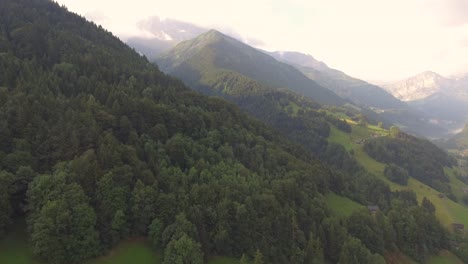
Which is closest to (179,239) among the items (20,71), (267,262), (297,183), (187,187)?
(187,187)

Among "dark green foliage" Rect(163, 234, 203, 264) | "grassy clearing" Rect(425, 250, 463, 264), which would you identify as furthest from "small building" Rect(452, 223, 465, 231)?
"dark green foliage" Rect(163, 234, 203, 264)

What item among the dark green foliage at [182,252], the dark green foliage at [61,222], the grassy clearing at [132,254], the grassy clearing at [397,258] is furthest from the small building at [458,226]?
the dark green foliage at [61,222]

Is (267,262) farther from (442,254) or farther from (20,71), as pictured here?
(20,71)

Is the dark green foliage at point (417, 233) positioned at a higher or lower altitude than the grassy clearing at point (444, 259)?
higher

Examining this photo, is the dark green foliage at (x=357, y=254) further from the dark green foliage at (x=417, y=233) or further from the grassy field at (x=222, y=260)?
the grassy field at (x=222, y=260)

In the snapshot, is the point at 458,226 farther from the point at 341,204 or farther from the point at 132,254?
the point at 132,254

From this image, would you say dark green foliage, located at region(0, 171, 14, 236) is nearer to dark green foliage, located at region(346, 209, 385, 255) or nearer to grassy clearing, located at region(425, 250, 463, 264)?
dark green foliage, located at region(346, 209, 385, 255)
